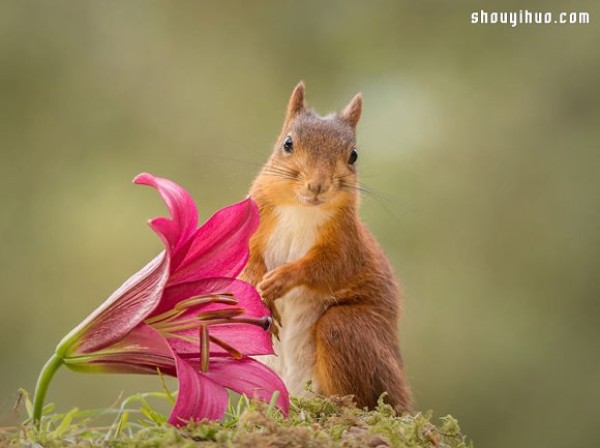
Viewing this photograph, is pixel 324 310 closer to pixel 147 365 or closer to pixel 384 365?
pixel 384 365

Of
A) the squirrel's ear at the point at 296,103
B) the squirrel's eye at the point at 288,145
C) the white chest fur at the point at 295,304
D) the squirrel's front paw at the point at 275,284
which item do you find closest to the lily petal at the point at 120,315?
the squirrel's front paw at the point at 275,284

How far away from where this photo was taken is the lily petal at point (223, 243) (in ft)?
4.21

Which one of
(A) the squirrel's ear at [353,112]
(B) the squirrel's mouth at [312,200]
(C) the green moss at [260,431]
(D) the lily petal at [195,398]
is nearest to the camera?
(C) the green moss at [260,431]

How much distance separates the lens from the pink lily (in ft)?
3.92

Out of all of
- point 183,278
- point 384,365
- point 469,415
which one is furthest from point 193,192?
point 183,278

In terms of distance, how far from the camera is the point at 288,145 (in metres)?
2.06

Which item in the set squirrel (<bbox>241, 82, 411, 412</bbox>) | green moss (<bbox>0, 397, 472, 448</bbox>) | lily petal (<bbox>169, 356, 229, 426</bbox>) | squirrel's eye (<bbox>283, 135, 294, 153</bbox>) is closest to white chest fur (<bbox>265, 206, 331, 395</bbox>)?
squirrel (<bbox>241, 82, 411, 412</bbox>)

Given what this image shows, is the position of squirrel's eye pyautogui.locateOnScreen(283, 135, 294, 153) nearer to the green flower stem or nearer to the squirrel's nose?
the squirrel's nose

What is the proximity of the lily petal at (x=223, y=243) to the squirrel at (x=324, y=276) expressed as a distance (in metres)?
0.48

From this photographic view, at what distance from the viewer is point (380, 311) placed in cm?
194

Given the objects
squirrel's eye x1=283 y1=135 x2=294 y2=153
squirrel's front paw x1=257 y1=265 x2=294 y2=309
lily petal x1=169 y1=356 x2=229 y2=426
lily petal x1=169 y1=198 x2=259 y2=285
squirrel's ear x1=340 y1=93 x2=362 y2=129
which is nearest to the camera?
lily petal x1=169 y1=356 x2=229 y2=426

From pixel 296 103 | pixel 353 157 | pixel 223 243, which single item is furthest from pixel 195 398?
pixel 296 103

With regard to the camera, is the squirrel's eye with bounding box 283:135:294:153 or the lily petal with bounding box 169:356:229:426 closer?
the lily petal with bounding box 169:356:229:426

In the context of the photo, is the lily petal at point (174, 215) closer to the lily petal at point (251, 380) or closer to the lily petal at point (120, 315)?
the lily petal at point (120, 315)
